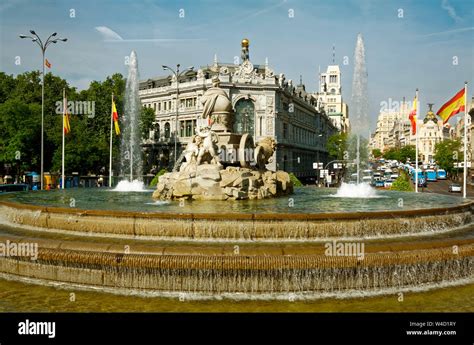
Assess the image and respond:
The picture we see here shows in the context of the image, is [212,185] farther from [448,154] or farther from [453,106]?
[448,154]

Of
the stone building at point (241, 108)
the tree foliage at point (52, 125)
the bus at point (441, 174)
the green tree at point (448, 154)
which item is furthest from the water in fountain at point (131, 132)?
the bus at point (441, 174)

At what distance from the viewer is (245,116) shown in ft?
265

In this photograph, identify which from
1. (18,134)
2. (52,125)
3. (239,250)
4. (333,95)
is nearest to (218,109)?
(239,250)

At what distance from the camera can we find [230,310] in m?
10.2

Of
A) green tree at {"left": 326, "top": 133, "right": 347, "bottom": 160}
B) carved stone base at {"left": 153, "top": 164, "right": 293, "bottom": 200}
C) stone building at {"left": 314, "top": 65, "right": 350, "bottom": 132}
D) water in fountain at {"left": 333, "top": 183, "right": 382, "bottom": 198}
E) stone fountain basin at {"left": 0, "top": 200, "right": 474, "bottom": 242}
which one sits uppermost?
stone building at {"left": 314, "top": 65, "right": 350, "bottom": 132}

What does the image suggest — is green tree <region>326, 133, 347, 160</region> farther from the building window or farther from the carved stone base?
the carved stone base

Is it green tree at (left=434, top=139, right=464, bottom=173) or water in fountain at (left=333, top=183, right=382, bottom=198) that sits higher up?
green tree at (left=434, top=139, right=464, bottom=173)

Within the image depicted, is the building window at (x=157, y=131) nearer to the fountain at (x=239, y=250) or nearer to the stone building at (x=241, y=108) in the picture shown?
the stone building at (x=241, y=108)

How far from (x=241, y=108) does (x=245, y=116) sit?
1.52 m

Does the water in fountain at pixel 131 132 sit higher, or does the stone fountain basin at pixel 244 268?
the water in fountain at pixel 131 132

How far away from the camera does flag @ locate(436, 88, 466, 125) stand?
28.3m

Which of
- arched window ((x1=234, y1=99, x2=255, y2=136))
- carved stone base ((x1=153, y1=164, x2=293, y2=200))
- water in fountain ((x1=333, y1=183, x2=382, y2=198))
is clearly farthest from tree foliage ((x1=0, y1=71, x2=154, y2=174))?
water in fountain ((x1=333, y1=183, x2=382, y2=198))

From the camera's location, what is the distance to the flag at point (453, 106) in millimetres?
28281
